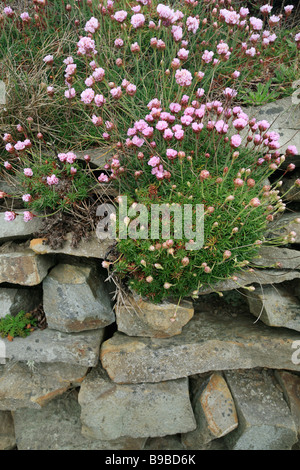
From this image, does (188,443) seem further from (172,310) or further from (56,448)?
(172,310)

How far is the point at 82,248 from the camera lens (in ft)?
10.2

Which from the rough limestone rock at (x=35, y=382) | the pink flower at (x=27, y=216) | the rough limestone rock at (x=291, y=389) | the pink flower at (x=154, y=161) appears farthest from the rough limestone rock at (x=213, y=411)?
the pink flower at (x=27, y=216)

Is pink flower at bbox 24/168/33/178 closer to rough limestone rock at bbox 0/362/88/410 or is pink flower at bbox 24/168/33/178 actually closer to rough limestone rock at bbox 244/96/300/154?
rough limestone rock at bbox 0/362/88/410

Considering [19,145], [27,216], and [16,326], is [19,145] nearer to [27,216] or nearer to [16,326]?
[27,216]

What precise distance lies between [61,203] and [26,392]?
1.86 metres

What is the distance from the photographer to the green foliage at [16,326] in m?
3.30

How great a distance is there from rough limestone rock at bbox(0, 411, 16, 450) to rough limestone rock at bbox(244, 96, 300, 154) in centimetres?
411

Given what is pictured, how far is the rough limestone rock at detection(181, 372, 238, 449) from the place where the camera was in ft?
11.1

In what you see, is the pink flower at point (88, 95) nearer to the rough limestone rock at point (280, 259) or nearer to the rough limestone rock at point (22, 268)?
the rough limestone rock at point (22, 268)

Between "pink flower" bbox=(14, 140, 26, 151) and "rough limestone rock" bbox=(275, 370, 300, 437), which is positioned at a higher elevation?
"pink flower" bbox=(14, 140, 26, 151)

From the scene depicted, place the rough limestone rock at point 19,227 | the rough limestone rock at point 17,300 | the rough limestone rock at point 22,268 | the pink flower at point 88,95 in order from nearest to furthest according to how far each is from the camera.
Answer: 1. the pink flower at point 88,95
2. the rough limestone rock at point 22,268
3. the rough limestone rock at point 19,227
4. the rough limestone rock at point 17,300

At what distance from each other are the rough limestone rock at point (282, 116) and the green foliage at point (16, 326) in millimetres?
3034

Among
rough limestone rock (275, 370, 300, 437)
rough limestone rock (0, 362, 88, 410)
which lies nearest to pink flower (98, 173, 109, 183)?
rough limestone rock (0, 362, 88, 410)

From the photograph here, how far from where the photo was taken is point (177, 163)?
3174 mm
